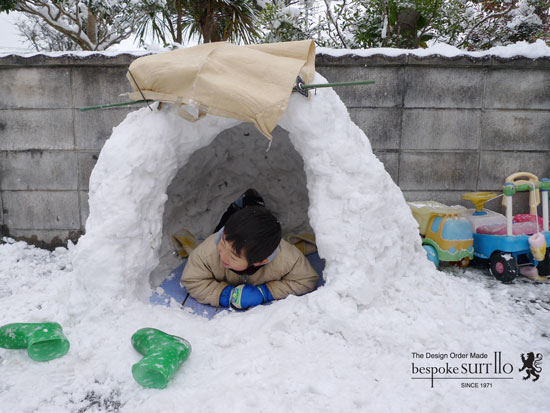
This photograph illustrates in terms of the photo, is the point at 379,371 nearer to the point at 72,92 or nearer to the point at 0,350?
the point at 0,350

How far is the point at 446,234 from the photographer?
9.60 feet

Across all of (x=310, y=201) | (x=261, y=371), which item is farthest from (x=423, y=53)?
(x=261, y=371)

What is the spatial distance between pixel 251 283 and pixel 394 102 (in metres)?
2.08

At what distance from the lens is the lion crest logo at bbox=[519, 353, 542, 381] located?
1.69 meters

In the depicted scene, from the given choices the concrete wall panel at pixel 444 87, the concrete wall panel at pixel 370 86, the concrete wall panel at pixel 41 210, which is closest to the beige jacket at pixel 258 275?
the concrete wall panel at pixel 370 86

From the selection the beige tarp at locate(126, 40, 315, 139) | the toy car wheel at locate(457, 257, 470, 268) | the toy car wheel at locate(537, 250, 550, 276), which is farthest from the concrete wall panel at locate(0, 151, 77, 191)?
the toy car wheel at locate(537, 250, 550, 276)

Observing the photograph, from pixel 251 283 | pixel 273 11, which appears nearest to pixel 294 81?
pixel 251 283

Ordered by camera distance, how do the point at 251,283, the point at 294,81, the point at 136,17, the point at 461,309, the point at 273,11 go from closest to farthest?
the point at 294,81, the point at 461,309, the point at 251,283, the point at 273,11, the point at 136,17

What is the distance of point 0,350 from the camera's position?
1766mm

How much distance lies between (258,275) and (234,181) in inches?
49.7

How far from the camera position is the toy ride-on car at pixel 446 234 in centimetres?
292

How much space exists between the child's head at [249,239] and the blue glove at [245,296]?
0.20 metres

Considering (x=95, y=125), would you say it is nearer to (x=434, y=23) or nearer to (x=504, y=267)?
(x=504, y=267)

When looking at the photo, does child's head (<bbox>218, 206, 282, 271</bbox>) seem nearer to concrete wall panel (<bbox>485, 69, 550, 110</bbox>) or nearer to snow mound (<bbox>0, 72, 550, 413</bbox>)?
snow mound (<bbox>0, 72, 550, 413</bbox>)
